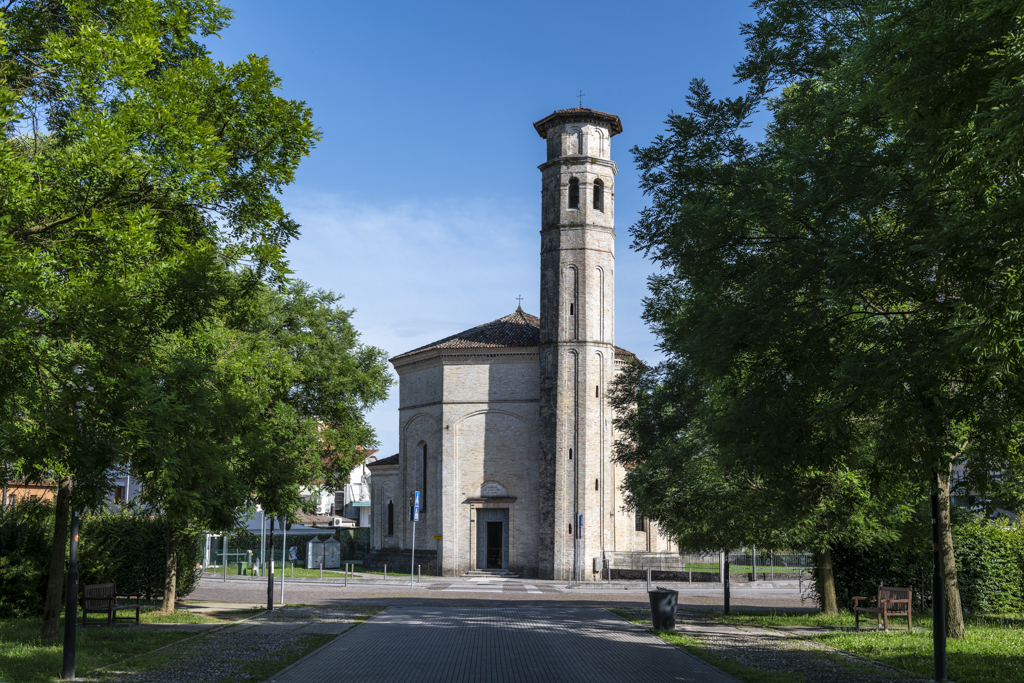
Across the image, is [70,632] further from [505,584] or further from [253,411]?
[505,584]

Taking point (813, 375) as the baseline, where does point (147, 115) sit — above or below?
above

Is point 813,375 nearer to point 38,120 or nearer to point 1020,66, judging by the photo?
point 1020,66

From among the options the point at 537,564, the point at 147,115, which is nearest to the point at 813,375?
the point at 147,115

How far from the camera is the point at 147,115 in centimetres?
935

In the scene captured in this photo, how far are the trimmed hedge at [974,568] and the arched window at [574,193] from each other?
77.6 ft

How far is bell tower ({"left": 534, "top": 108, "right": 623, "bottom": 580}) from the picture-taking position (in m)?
37.4

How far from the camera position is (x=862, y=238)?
991 centimetres

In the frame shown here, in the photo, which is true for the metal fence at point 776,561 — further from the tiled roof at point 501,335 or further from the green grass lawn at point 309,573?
the green grass lawn at point 309,573

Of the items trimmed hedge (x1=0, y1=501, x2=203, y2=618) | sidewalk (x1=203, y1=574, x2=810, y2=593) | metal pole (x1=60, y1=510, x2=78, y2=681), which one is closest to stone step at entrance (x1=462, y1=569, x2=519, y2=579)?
sidewalk (x1=203, y1=574, x2=810, y2=593)

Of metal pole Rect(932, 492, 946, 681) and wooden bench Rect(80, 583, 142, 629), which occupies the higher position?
metal pole Rect(932, 492, 946, 681)

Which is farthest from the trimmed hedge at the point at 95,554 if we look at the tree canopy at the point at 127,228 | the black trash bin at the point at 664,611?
the black trash bin at the point at 664,611

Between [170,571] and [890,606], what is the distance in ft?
54.4

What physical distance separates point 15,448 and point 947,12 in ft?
33.2

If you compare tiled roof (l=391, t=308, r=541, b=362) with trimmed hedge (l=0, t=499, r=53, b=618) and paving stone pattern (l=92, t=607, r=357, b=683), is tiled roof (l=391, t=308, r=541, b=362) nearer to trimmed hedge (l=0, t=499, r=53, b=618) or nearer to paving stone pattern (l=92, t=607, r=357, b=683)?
paving stone pattern (l=92, t=607, r=357, b=683)
